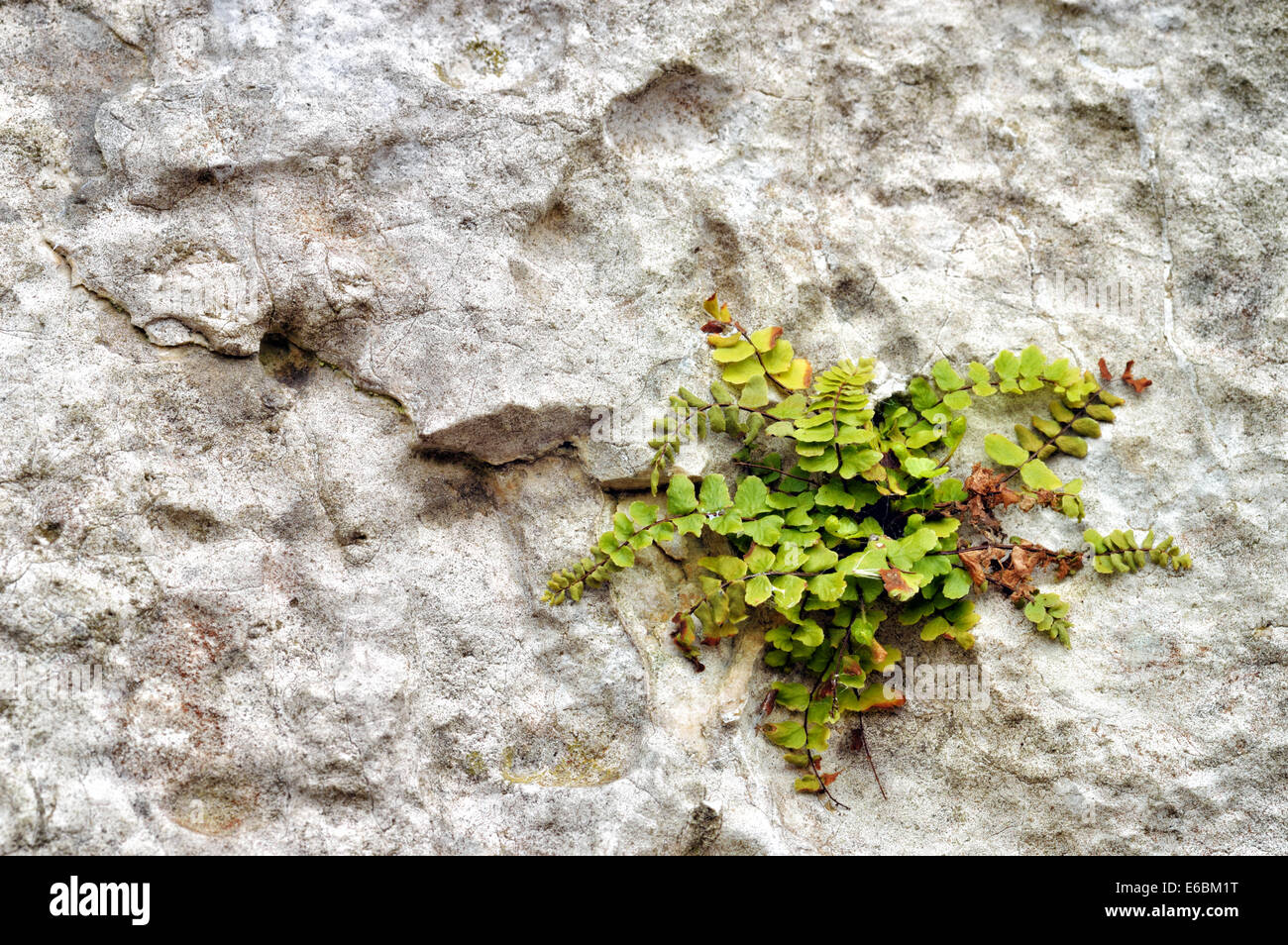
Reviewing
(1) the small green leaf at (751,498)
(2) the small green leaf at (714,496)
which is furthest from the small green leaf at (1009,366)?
(2) the small green leaf at (714,496)

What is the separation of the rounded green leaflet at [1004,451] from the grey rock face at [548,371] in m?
0.16

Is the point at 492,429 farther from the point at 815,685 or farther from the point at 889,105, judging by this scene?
the point at 889,105

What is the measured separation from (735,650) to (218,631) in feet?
5.72

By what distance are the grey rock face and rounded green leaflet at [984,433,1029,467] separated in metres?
0.16

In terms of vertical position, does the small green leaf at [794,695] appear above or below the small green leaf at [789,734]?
above

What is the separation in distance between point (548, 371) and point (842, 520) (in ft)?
3.83

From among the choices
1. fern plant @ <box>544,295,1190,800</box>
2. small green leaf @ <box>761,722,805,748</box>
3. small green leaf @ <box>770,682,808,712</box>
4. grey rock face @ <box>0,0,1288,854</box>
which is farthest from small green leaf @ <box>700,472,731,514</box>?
small green leaf @ <box>761,722,805,748</box>

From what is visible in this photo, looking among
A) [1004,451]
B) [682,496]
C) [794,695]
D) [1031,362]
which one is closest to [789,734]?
[794,695]

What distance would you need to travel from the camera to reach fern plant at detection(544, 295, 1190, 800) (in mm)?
3232

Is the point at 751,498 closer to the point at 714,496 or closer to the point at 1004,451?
the point at 714,496

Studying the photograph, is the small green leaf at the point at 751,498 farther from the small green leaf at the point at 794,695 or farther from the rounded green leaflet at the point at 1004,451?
the rounded green leaflet at the point at 1004,451

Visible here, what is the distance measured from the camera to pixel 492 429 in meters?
3.29

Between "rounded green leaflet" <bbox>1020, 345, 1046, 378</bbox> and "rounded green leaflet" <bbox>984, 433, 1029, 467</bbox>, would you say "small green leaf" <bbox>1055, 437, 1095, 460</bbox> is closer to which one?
"rounded green leaflet" <bbox>984, 433, 1029, 467</bbox>

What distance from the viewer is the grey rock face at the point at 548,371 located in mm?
3061
